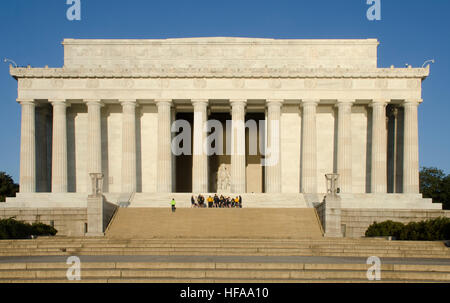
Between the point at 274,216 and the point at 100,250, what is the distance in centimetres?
→ 2052

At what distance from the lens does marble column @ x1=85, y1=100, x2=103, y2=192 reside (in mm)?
62938

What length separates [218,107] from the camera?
6738cm

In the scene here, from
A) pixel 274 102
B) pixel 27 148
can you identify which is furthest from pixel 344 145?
pixel 27 148

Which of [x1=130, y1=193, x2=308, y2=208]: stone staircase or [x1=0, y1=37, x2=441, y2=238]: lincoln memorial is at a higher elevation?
[x1=0, y1=37, x2=441, y2=238]: lincoln memorial

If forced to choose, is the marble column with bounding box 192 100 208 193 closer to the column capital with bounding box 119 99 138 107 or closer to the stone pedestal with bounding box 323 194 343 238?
the column capital with bounding box 119 99 138 107

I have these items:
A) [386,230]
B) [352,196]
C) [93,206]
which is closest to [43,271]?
[93,206]

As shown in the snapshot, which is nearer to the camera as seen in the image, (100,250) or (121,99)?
(100,250)

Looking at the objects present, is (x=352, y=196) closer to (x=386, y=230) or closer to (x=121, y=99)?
(x=386, y=230)

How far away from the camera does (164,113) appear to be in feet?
207

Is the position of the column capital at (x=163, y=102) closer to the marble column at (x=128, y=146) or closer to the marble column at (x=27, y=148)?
the marble column at (x=128, y=146)

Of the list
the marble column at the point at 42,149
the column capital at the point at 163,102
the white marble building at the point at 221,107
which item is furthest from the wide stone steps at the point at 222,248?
the marble column at the point at 42,149

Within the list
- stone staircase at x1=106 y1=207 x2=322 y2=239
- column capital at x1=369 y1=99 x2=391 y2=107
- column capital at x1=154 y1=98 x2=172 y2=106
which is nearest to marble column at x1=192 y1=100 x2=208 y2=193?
column capital at x1=154 y1=98 x2=172 y2=106
